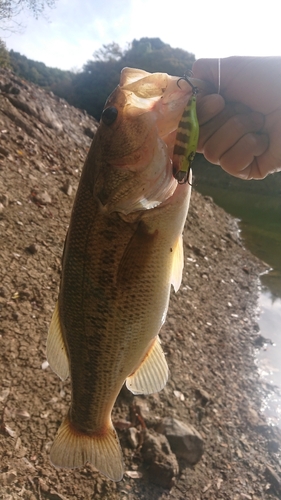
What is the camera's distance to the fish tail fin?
221cm

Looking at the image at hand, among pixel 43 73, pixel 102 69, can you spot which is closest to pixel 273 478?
pixel 102 69

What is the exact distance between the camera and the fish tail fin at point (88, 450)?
7.25 ft

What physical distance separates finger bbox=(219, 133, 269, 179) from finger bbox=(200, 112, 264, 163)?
1.2 inches

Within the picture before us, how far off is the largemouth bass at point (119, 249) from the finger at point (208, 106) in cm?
14

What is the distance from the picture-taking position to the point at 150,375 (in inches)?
91.5

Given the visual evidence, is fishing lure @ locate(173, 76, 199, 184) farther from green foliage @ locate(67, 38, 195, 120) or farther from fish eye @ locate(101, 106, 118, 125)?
green foliage @ locate(67, 38, 195, 120)

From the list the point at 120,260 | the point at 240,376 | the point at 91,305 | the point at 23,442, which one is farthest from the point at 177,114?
the point at 240,376

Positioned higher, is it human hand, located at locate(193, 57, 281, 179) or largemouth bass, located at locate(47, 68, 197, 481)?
human hand, located at locate(193, 57, 281, 179)

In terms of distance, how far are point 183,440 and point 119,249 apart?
2.69m

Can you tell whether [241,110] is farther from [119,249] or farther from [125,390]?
[125,390]

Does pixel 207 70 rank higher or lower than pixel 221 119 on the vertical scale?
higher

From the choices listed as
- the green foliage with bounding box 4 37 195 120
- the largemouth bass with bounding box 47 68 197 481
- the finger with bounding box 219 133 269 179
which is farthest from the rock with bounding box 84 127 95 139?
the green foliage with bounding box 4 37 195 120

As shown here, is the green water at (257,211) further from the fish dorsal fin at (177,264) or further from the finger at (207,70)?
the finger at (207,70)

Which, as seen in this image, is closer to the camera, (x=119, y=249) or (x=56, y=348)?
(x=119, y=249)
